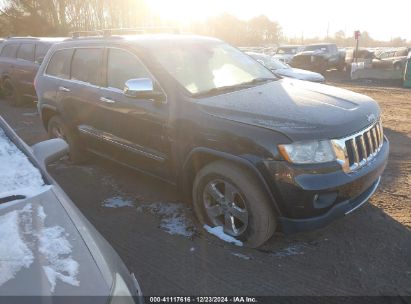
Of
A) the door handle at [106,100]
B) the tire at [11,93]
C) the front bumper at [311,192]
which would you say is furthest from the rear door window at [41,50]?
the front bumper at [311,192]

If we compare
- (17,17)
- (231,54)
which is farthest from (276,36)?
(231,54)

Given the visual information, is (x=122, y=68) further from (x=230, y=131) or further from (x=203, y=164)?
(x=230, y=131)

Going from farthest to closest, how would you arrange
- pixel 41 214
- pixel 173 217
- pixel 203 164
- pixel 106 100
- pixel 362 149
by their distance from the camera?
pixel 106 100, pixel 173 217, pixel 203 164, pixel 362 149, pixel 41 214

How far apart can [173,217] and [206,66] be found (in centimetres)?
159

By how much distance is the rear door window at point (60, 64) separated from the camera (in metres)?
5.20

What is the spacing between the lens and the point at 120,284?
5.63 feet

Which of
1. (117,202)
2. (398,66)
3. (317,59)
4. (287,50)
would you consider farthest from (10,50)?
(287,50)

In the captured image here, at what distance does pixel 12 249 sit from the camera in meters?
1.72

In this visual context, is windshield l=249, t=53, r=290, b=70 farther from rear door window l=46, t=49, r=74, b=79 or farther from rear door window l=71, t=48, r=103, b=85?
rear door window l=71, t=48, r=103, b=85

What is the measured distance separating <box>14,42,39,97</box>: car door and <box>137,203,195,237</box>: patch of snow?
7.09 metres

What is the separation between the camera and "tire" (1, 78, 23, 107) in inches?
420

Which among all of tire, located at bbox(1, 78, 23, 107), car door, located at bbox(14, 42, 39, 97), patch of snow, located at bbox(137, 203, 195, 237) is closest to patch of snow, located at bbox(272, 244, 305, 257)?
patch of snow, located at bbox(137, 203, 195, 237)

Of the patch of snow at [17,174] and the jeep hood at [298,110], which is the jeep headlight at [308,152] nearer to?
the jeep hood at [298,110]

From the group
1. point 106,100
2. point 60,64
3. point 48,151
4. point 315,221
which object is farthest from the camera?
point 60,64
